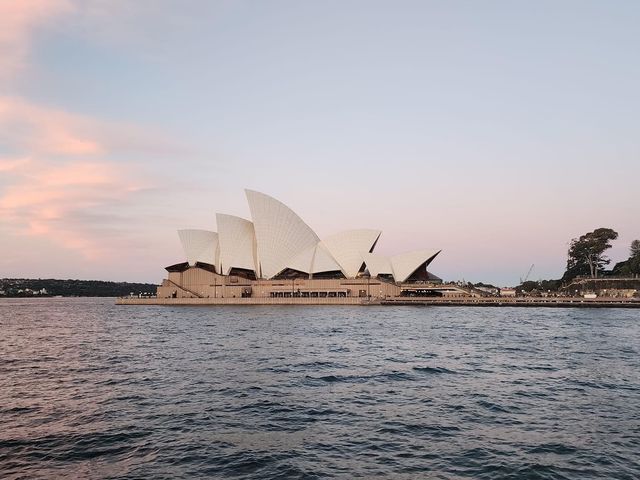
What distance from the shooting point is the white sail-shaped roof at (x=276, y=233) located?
94.5 m

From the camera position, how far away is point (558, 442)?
512 inches

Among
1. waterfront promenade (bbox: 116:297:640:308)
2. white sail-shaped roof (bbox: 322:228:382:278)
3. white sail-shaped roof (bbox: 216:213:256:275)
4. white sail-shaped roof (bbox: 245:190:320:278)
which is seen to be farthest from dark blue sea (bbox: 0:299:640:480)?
white sail-shaped roof (bbox: 216:213:256:275)

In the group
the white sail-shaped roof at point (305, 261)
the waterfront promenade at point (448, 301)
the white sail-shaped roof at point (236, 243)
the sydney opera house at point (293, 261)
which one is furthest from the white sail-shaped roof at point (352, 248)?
the white sail-shaped roof at point (236, 243)

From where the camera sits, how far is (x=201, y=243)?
104250 millimetres

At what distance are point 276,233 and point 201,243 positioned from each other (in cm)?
1788

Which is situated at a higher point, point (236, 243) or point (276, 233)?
point (276, 233)

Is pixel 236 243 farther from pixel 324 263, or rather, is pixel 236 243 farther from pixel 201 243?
pixel 324 263

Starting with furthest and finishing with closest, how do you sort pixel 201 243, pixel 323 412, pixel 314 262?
1. pixel 201 243
2. pixel 314 262
3. pixel 323 412

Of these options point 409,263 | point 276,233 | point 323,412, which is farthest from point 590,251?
point 323,412

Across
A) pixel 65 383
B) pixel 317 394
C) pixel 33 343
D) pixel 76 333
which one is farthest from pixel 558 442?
pixel 76 333

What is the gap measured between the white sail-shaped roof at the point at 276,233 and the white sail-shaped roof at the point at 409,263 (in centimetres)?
1639

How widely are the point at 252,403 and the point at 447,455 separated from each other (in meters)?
7.47

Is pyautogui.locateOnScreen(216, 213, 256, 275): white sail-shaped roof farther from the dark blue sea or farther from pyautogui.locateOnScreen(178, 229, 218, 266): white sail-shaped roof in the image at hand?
the dark blue sea

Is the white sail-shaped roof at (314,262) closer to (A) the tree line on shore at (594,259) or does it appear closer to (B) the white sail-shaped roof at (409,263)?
(B) the white sail-shaped roof at (409,263)
